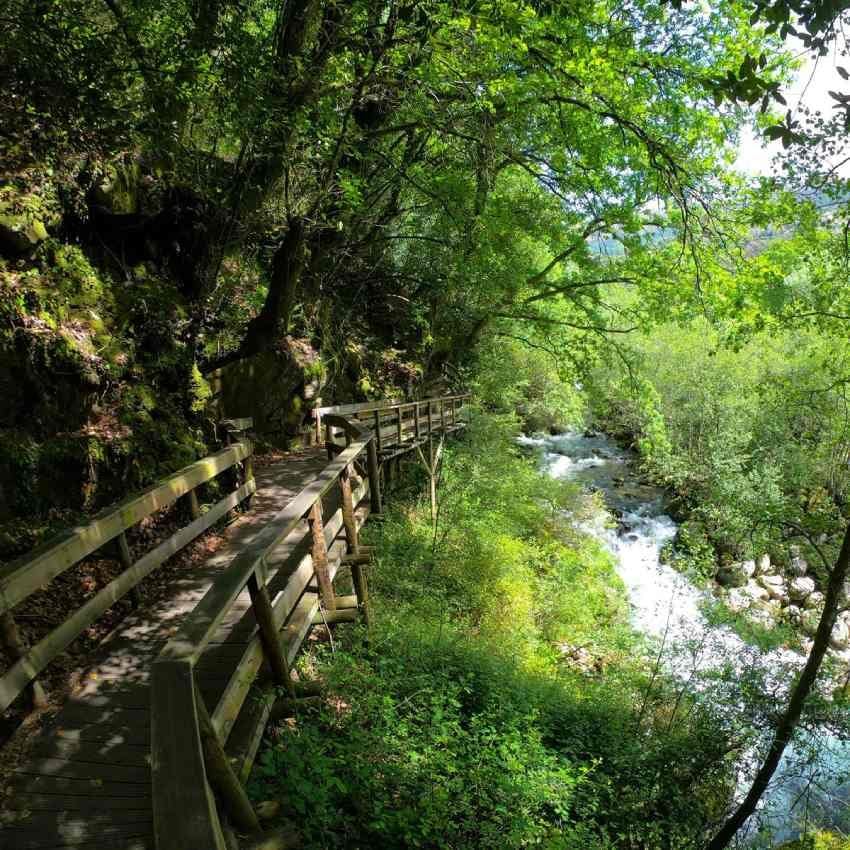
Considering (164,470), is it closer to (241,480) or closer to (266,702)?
(241,480)

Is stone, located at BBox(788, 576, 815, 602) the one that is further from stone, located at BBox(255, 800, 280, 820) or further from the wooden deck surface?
stone, located at BBox(255, 800, 280, 820)

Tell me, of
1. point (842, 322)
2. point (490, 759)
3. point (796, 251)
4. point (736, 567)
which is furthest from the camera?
point (736, 567)

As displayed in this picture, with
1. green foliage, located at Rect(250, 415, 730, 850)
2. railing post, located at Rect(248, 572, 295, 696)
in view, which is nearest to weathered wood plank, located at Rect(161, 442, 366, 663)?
railing post, located at Rect(248, 572, 295, 696)

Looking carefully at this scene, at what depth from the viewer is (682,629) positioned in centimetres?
1058

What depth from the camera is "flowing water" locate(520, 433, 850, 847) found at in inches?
308

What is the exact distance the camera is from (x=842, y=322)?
9.50m

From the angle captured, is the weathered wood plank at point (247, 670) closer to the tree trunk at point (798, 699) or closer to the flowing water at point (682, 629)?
the tree trunk at point (798, 699)

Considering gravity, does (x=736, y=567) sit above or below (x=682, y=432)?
below

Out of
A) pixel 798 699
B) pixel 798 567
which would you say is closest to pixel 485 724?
pixel 798 699

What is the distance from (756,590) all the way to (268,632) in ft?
55.5

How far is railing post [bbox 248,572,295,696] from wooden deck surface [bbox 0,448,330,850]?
0.46 metres

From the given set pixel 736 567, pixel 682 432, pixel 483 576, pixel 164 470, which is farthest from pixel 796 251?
pixel 682 432

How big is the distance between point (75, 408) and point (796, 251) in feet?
40.7

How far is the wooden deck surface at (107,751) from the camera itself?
253 centimetres
